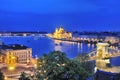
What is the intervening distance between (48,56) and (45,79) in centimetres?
34

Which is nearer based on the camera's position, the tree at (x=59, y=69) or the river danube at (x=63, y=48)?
the tree at (x=59, y=69)

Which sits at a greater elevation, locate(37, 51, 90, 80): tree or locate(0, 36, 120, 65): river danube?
locate(37, 51, 90, 80): tree

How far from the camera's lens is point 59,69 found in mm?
4875

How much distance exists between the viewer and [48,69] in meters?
4.90

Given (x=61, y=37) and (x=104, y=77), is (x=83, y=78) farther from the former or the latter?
(x=61, y=37)

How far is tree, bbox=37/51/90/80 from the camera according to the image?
4.89 meters

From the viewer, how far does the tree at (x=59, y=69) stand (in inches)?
192

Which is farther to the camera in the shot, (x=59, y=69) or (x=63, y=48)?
(x=63, y=48)

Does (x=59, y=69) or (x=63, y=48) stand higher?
(x=59, y=69)

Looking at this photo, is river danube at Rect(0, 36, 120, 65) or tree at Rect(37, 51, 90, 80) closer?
tree at Rect(37, 51, 90, 80)

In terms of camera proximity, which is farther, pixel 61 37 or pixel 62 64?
pixel 61 37

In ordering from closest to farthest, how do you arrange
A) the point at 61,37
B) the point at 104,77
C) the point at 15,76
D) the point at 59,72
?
1. the point at 59,72
2. the point at 104,77
3. the point at 15,76
4. the point at 61,37

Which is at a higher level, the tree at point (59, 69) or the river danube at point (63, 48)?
the tree at point (59, 69)

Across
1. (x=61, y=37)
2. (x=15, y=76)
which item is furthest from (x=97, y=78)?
(x=61, y=37)
